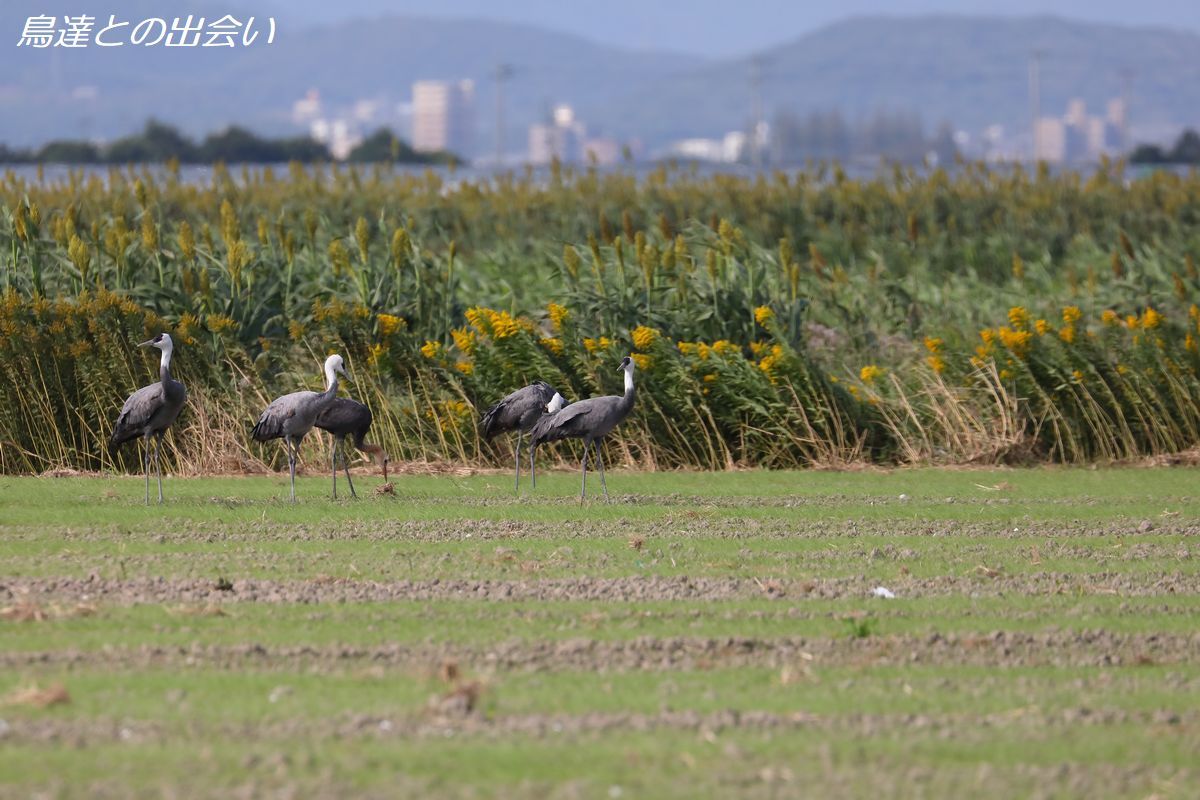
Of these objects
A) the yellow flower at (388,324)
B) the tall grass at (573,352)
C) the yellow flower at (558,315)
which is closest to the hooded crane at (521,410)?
the tall grass at (573,352)

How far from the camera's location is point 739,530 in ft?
39.0

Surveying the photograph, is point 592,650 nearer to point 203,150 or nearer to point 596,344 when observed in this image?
point 596,344

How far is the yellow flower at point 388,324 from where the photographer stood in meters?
16.7

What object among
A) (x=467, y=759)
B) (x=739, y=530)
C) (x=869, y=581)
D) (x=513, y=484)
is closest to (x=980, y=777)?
(x=467, y=759)

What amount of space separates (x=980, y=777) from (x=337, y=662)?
114 inches

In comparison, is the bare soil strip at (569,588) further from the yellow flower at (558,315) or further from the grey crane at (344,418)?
the yellow flower at (558,315)

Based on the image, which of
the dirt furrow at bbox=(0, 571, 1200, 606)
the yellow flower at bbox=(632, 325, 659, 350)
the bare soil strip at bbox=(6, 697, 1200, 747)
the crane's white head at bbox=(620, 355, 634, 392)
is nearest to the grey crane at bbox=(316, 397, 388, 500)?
the crane's white head at bbox=(620, 355, 634, 392)

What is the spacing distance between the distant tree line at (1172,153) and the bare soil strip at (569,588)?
183ft

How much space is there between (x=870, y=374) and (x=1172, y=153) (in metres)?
66.2

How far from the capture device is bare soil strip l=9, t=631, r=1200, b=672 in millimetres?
7625

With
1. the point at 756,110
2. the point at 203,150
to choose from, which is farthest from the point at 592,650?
the point at 756,110

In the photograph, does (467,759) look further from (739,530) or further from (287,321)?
(287,321)

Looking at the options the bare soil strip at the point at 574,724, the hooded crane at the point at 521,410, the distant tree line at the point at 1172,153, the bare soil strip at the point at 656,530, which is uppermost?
the distant tree line at the point at 1172,153

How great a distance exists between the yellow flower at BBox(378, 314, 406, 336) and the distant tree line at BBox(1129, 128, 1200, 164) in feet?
168
